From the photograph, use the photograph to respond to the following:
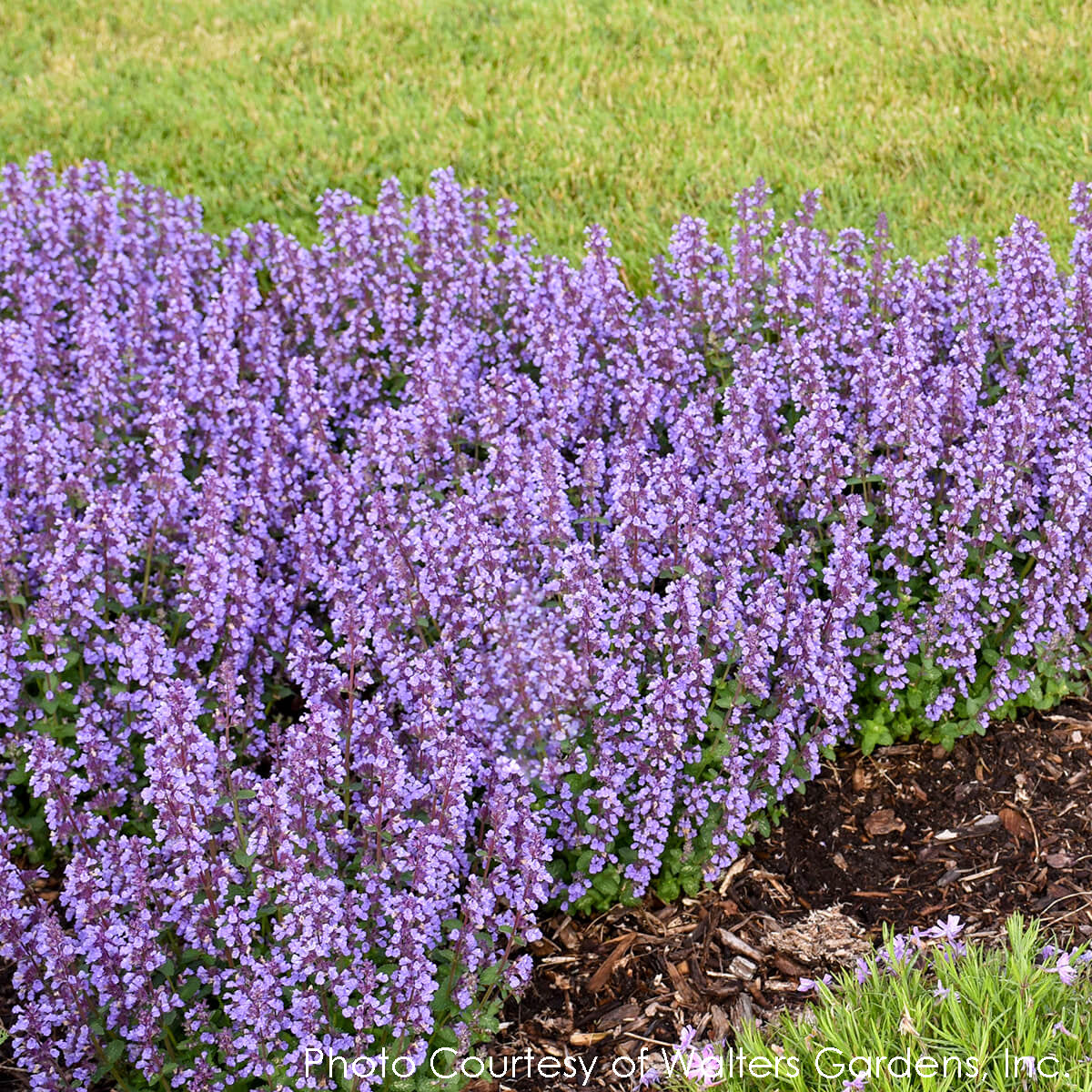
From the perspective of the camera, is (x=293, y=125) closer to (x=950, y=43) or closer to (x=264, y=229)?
(x=264, y=229)

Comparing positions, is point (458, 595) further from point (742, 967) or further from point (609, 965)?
point (742, 967)

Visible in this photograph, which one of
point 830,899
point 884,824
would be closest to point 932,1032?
point 830,899

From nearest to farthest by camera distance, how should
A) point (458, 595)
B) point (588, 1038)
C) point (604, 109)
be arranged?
point (588, 1038), point (458, 595), point (604, 109)

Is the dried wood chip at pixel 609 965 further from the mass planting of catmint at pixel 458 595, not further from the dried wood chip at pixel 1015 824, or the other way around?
the dried wood chip at pixel 1015 824

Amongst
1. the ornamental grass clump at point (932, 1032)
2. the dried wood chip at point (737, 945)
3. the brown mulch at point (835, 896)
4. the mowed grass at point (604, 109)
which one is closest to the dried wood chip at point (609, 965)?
the brown mulch at point (835, 896)

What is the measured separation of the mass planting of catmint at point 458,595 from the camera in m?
3.74

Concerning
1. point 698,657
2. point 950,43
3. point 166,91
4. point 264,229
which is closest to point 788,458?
point 698,657

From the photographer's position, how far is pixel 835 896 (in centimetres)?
441

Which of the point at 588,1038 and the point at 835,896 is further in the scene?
the point at 835,896

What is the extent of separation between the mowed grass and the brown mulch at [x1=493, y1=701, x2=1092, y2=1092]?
3.20 m

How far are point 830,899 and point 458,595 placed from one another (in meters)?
1.57

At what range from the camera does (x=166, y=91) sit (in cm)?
918

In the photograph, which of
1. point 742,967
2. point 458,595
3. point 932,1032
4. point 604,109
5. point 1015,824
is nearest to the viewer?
point 932,1032

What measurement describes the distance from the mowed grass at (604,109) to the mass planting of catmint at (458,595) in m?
1.86
